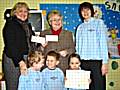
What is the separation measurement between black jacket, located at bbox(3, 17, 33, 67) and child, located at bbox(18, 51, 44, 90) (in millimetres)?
48

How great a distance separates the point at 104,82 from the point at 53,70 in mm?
243

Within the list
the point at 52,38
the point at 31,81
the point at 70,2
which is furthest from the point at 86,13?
the point at 31,81

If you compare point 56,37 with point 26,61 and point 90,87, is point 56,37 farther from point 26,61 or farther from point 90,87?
point 90,87

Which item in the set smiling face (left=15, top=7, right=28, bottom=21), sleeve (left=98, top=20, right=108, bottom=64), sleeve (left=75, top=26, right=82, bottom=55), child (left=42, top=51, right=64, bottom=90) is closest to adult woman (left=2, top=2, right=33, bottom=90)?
smiling face (left=15, top=7, right=28, bottom=21)

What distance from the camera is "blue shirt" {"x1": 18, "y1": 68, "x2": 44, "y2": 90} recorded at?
1423 mm

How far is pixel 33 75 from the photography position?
1.43 metres

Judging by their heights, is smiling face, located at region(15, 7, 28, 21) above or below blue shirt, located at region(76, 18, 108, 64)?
above

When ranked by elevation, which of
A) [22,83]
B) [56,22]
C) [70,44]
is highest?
[56,22]

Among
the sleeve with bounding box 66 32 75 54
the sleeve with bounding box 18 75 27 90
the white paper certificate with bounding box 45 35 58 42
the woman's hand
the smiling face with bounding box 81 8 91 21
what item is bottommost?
the sleeve with bounding box 18 75 27 90

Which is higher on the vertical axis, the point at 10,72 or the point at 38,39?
the point at 38,39

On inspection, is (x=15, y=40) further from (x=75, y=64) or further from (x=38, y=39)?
(x=75, y=64)

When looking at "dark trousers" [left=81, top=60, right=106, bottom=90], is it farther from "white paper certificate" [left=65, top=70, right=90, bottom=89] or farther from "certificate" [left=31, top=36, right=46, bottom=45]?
"certificate" [left=31, top=36, right=46, bottom=45]

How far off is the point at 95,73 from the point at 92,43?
0.46ft

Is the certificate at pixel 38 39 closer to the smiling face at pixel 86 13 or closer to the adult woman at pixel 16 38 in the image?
the adult woman at pixel 16 38
